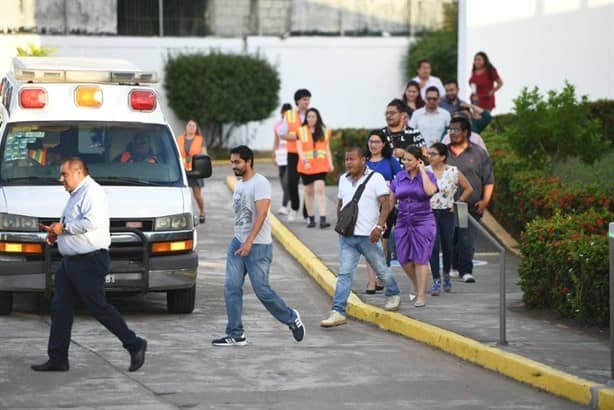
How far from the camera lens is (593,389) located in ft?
32.2

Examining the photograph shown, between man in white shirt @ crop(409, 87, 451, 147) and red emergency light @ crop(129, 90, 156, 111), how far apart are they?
4.36 meters

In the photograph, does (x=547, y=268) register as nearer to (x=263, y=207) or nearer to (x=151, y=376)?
(x=263, y=207)

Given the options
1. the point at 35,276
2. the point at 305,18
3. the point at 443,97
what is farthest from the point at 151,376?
the point at 305,18

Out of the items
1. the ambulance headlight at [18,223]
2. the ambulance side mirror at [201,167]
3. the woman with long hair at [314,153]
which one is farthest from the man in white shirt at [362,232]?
the woman with long hair at [314,153]

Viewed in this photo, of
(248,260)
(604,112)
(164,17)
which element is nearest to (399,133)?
(248,260)

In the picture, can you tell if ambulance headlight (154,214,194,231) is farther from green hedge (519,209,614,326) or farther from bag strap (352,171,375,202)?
green hedge (519,209,614,326)

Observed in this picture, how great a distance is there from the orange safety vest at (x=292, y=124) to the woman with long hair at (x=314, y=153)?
0.87 ft

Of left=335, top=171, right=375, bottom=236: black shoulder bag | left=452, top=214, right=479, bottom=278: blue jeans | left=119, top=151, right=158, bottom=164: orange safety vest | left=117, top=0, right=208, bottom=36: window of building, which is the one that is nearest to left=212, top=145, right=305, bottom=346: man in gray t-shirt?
left=335, top=171, right=375, bottom=236: black shoulder bag

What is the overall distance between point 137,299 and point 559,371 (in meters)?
6.04

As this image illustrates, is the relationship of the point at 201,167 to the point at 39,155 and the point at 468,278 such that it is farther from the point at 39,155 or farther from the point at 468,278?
the point at 468,278

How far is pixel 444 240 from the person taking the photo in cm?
1552

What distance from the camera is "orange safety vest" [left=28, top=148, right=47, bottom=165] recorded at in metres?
14.2

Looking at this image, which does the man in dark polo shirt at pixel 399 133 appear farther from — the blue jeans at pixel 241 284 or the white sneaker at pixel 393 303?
the blue jeans at pixel 241 284

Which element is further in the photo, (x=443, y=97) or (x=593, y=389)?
(x=443, y=97)
